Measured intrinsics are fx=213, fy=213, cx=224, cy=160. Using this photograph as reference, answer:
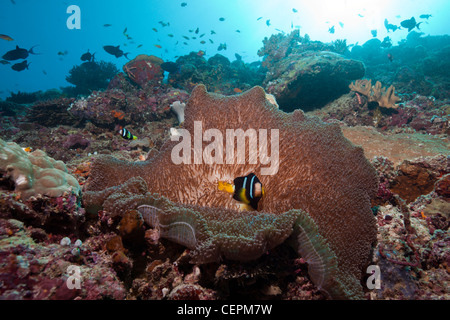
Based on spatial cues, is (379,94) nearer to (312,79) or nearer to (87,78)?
(312,79)

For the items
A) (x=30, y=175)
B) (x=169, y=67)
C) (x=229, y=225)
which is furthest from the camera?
(x=169, y=67)

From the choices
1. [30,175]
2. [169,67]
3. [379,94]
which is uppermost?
[169,67]

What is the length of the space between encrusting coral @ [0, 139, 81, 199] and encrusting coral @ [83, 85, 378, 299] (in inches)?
10.7

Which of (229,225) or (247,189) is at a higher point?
(247,189)

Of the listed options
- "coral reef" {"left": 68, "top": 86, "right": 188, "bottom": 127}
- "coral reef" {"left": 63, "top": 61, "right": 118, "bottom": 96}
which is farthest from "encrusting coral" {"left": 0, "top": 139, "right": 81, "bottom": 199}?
"coral reef" {"left": 63, "top": 61, "right": 118, "bottom": 96}

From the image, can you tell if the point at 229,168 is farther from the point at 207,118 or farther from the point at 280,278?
the point at 280,278

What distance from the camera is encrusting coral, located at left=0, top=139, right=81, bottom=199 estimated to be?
6.47 ft

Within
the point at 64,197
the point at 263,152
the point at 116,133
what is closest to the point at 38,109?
the point at 116,133

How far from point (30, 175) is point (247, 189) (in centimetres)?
212

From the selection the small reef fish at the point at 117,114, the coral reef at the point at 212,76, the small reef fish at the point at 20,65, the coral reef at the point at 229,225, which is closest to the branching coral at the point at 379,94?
the coral reef at the point at 229,225

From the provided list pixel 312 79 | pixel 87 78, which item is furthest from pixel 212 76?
pixel 87 78

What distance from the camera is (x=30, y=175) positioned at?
6.81ft
